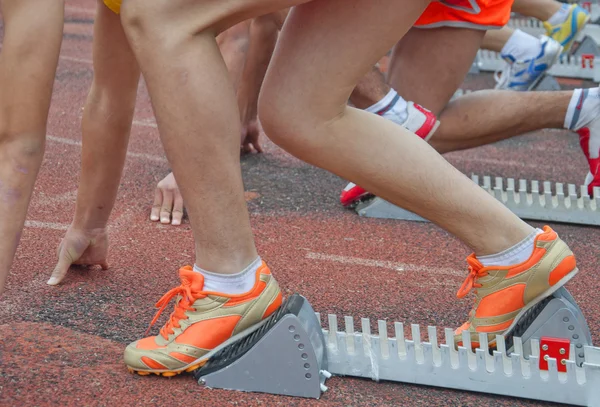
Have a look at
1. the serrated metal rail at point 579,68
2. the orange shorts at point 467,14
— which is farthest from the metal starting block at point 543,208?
the serrated metal rail at point 579,68

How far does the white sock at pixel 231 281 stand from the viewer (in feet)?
7.53

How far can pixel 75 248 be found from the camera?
3.01m

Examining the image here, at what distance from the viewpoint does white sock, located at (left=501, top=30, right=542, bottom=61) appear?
20.1 ft

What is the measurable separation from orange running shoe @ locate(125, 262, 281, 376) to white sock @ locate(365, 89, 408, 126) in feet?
5.64

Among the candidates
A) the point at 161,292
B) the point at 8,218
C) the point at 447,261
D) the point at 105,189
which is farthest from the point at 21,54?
the point at 447,261

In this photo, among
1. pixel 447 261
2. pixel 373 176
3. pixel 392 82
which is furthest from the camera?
pixel 392 82

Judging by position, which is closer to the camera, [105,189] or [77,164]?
[105,189]

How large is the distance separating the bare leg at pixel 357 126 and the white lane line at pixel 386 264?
3.26 feet

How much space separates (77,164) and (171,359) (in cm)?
252

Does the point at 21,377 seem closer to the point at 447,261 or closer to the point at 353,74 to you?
the point at 353,74

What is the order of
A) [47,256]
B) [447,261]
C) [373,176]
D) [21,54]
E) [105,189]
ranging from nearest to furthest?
1. [21,54]
2. [373,176]
3. [105,189]
4. [47,256]
5. [447,261]

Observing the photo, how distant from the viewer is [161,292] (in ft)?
9.91

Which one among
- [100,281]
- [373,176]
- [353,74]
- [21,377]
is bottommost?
[100,281]

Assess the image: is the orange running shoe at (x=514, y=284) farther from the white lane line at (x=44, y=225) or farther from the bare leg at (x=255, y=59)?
the bare leg at (x=255, y=59)
